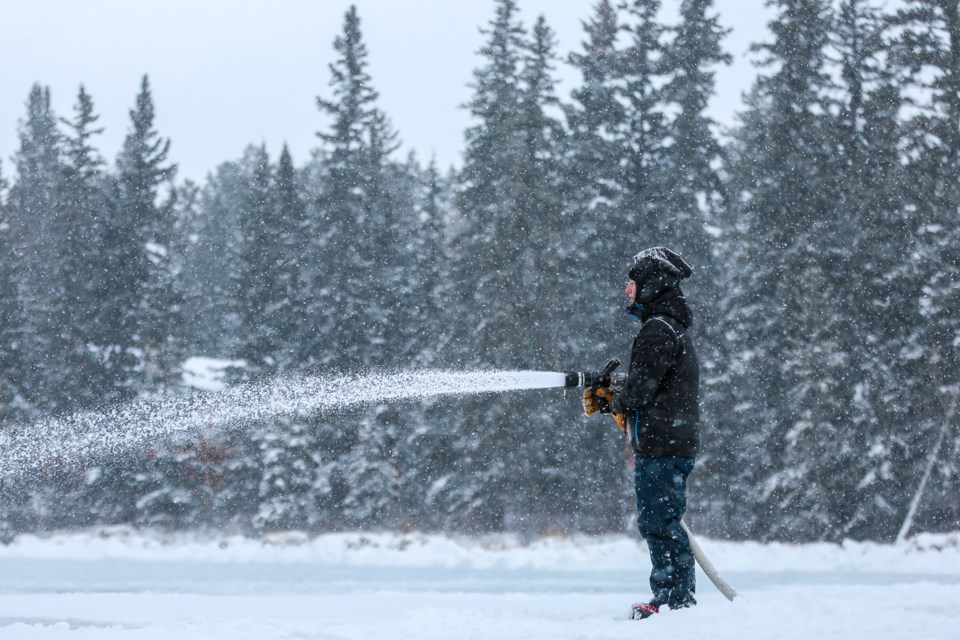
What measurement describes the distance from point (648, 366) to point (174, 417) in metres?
24.4

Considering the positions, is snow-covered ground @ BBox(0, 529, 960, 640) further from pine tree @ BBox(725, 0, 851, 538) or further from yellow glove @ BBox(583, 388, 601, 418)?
pine tree @ BBox(725, 0, 851, 538)

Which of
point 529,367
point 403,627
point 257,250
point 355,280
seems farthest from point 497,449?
point 403,627

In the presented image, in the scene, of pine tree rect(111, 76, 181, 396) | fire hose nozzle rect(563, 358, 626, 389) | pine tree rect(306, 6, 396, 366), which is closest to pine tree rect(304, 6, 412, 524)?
pine tree rect(306, 6, 396, 366)

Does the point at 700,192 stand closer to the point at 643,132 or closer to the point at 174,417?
the point at 643,132

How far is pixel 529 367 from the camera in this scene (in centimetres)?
2433

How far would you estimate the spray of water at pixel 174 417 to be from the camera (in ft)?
89.1

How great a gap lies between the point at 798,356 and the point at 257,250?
16992 mm

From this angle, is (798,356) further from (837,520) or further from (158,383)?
(158,383)

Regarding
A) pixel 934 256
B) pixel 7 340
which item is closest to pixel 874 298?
pixel 934 256

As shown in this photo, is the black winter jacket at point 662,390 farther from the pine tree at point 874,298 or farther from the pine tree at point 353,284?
the pine tree at point 353,284

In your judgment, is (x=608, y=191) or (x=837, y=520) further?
(x=608, y=191)

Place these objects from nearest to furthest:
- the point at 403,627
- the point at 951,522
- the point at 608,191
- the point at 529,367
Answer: the point at 403,627 < the point at 951,522 < the point at 529,367 < the point at 608,191

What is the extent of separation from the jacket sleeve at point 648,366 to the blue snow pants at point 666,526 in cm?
45

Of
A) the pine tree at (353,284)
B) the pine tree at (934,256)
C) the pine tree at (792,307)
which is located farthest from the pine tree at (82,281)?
the pine tree at (934,256)
